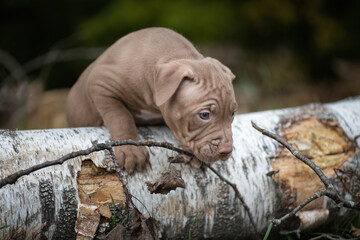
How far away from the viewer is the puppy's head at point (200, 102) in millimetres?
2891

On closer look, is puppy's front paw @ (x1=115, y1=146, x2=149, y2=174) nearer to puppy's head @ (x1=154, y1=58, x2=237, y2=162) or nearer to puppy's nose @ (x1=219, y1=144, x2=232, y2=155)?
puppy's head @ (x1=154, y1=58, x2=237, y2=162)

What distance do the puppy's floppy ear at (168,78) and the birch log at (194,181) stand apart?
0.47 m

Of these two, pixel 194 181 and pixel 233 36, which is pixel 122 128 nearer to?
pixel 194 181

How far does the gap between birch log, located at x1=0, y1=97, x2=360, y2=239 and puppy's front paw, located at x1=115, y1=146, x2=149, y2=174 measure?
0.06 m

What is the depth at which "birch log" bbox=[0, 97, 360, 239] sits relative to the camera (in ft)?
8.64

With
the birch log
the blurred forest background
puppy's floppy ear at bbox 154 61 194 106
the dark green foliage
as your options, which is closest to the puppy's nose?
the birch log

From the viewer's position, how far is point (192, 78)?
2928 mm

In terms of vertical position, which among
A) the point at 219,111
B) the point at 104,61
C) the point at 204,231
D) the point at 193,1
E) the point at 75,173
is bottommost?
the point at 204,231

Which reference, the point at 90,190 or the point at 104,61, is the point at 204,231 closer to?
the point at 90,190

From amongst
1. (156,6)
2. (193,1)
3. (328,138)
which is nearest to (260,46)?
(193,1)

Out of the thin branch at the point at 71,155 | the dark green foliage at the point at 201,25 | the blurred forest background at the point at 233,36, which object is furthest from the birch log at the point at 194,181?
the dark green foliage at the point at 201,25

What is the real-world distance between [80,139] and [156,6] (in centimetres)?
627

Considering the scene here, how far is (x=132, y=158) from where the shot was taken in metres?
A: 2.96

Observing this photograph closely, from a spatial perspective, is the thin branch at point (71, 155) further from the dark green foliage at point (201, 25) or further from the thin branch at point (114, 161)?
the dark green foliage at point (201, 25)
